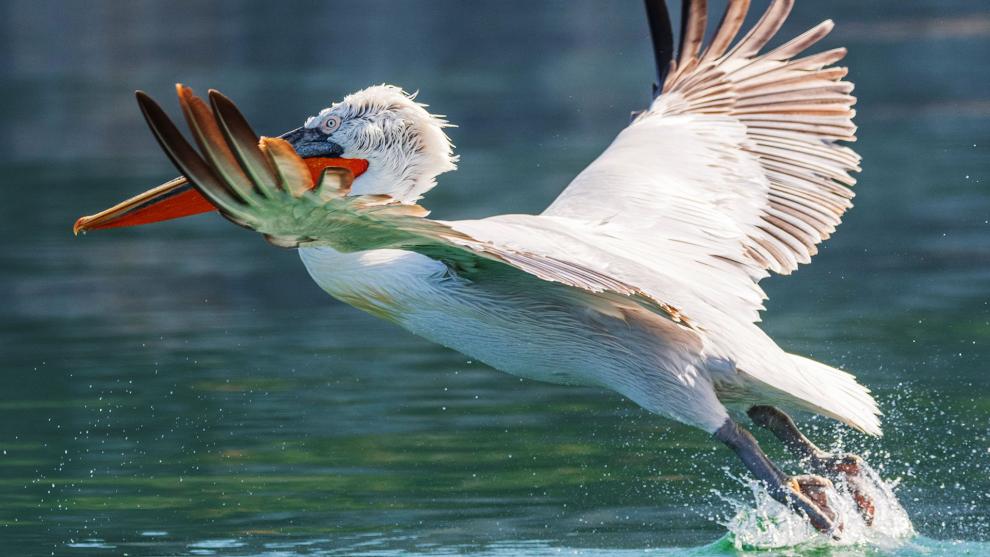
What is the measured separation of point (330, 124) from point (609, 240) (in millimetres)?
1007

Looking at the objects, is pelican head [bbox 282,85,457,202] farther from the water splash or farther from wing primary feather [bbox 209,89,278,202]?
wing primary feather [bbox 209,89,278,202]

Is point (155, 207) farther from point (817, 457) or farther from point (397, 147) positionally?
point (817, 457)

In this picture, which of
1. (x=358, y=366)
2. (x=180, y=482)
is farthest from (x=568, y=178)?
(x=180, y=482)

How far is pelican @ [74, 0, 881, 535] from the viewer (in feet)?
14.2

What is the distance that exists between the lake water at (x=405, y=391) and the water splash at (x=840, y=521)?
0.04 meters

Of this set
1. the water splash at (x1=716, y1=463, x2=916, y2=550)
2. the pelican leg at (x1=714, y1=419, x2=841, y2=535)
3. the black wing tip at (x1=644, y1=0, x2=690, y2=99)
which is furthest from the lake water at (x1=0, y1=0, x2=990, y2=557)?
the black wing tip at (x1=644, y1=0, x2=690, y2=99)

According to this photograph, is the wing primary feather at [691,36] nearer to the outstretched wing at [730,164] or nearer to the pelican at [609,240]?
the outstretched wing at [730,164]

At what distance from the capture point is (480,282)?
206 inches

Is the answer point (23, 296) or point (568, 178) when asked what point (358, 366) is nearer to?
point (23, 296)

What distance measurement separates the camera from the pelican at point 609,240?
14.2 feet

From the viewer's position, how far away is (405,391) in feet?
25.8

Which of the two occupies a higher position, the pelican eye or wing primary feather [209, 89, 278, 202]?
wing primary feather [209, 89, 278, 202]

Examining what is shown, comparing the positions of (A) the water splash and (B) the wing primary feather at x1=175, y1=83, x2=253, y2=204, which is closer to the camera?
(B) the wing primary feather at x1=175, y1=83, x2=253, y2=204

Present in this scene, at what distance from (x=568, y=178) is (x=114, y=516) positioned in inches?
324
